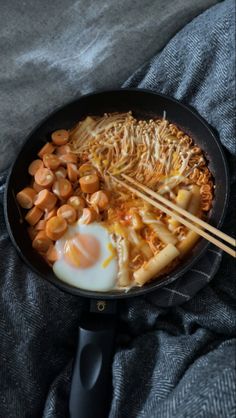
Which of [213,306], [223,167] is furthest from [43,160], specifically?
[213,306]

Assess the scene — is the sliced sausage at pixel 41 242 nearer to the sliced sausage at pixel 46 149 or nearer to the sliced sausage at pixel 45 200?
the sliced sausage at pixel 45 200

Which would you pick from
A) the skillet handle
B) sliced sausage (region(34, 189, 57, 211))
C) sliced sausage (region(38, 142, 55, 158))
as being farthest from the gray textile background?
sliced sausage (region(38, 142, 55, 158))

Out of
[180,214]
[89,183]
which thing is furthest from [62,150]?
[180,214]

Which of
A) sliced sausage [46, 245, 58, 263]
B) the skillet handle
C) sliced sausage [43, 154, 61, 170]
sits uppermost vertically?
sliced sausage [43, 154, 61, 170]

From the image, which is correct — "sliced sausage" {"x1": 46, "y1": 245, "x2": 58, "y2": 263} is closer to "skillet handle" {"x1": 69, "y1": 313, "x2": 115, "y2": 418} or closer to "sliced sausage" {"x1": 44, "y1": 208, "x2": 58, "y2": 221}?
"sliced sausage" {"x1": 44, "y1": 208, "x2": 58, "y2": 221}

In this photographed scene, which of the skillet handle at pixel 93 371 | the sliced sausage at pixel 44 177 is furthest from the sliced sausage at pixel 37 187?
the skillet handle at pixel 93 371

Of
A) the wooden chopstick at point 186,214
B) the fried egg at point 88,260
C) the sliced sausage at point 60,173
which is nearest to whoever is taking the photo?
the wooden chopstick at point 186,214
